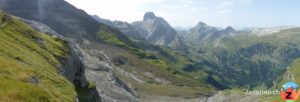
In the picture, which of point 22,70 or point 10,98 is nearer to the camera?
point 10,98

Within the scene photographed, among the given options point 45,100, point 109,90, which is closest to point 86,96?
point 45,100

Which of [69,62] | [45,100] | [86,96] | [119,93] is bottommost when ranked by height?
[119,93]

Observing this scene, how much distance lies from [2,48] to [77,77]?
36.8m

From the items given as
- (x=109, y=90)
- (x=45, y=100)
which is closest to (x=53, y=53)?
(x=45, y=100)

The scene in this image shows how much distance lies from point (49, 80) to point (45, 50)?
125 feet

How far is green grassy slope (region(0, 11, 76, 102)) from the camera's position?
1336 inches

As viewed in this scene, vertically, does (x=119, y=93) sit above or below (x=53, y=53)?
below

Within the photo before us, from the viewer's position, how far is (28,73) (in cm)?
4603

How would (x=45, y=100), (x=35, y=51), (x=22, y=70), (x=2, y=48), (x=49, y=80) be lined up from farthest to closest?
(x=35, y=51) → (x=2, y=48) → (x=49, y=80) → (x=22, y=70) → (x=45, y=100)

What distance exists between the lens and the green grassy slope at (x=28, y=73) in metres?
33.9

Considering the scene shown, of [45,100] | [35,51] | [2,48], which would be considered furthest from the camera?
[35,51]

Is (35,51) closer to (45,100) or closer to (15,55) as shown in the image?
(15,55)

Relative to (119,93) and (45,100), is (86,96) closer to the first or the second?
(45,100)

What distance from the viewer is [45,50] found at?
8694 centimetres
